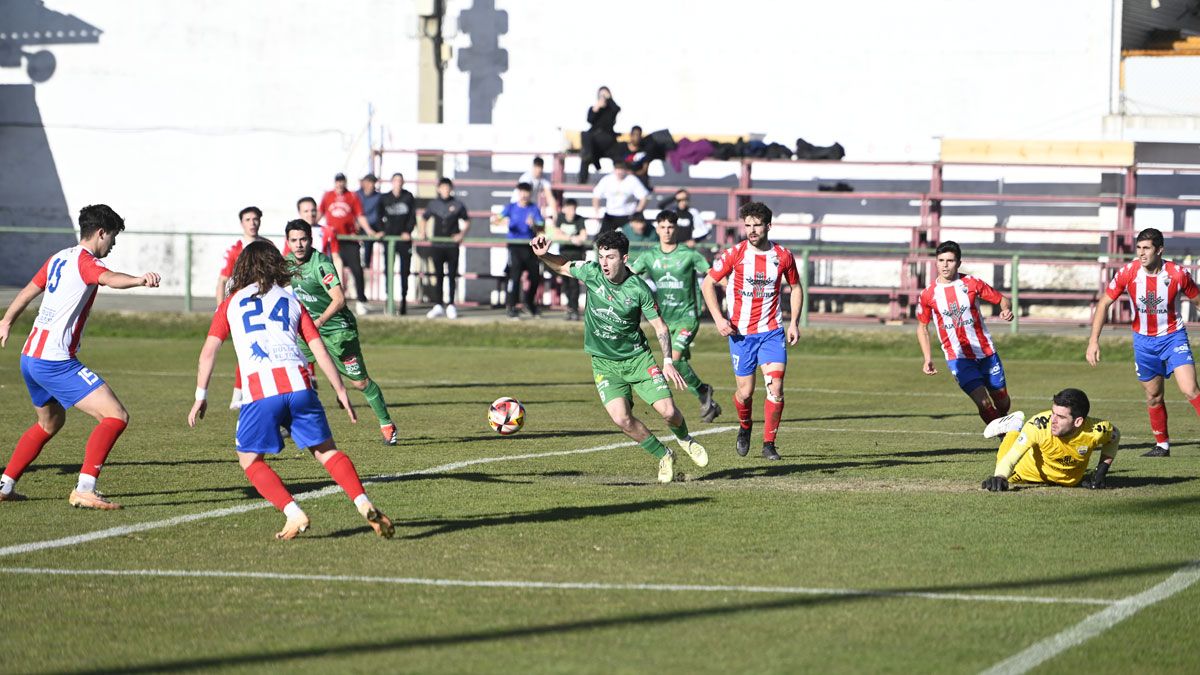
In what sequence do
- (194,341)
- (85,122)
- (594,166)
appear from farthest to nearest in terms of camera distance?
(85,122), (594,166), (194,341)

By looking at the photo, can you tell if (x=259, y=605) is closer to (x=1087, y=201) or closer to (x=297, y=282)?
(x=297, y=282)

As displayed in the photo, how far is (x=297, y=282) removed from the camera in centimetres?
1459

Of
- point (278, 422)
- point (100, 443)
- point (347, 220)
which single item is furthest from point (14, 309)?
point (347, 220)

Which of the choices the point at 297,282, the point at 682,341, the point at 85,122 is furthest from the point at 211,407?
the point at 85,122

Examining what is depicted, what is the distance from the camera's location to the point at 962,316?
1342cm

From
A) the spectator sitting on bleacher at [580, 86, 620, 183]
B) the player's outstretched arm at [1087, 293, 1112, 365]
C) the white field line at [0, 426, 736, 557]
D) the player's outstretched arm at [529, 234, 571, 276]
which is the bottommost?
the white field line at [0, 426, 736, 557]

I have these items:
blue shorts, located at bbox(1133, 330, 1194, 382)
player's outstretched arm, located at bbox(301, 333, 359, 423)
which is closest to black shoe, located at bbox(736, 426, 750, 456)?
blue shorts, located at bbox(1133, 330, 1194, 382)

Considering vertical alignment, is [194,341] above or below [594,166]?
below

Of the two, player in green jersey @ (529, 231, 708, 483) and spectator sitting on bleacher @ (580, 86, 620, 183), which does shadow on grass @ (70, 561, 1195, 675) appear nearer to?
player in green jersey @ (529, 231, 708, 483)

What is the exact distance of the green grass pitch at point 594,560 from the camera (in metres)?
6.66

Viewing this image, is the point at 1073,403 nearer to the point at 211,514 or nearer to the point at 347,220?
the point at 211,514

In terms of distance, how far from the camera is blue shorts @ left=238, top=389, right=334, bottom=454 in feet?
29.2

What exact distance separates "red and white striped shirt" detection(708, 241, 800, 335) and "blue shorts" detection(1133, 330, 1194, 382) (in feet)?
9.96

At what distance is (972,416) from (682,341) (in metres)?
3.07
